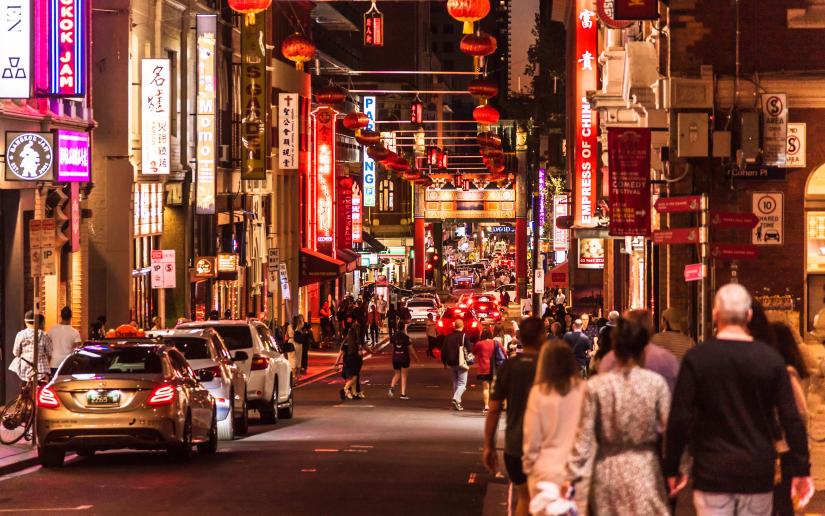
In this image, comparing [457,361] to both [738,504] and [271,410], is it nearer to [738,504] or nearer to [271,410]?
[271,410]

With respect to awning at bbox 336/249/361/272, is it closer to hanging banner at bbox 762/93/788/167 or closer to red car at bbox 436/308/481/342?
red car at bbox 436/308/481/342

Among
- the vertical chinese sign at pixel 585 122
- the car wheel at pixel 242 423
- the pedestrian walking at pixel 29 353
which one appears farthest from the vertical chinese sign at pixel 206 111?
the pedestrian walking at pixel 29 353

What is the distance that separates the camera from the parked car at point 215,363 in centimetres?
2403

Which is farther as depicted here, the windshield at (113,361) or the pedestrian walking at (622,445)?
the windshield at (113,361)

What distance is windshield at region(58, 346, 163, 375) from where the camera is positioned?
1991 centimetres

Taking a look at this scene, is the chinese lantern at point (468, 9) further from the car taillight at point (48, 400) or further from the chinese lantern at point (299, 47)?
the car taillight at point (48, 400)

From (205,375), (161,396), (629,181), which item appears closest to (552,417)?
(161,396)

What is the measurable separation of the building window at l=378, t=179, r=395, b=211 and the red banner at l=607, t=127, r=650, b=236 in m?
99.0

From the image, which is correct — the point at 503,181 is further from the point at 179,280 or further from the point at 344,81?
the point at 179,280

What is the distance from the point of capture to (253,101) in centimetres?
4875

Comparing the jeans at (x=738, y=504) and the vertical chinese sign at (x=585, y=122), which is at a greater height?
the vertical chinese sign at (x=585, y=122)

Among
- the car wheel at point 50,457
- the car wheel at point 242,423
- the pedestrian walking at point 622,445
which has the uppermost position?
the pedestrian walking at point 622,445

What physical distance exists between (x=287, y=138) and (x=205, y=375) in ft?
116

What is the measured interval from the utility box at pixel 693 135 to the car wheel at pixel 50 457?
35.5 ft
